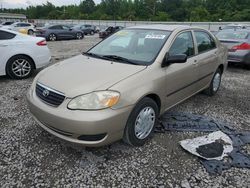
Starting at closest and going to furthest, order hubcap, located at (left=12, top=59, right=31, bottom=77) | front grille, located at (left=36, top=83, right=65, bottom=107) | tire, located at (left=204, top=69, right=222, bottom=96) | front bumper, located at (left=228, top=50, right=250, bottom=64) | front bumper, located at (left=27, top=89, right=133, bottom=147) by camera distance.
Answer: front bumper, located at (left=27, top=89, right=133, bottom=147)
front grille, located at (left=36, top=83, right=65, bottom=107)
tire, located at (left=204, top=69, right=222, bottom=96)
hubcap, located at (left=12, top=59, right=31, bottom=77)
front bumper, located at (left=228, top=50, right=250, bottom=64)

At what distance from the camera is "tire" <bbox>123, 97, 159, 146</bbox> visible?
2.87m

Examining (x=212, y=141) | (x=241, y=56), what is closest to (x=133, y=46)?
(x=212, y=141)

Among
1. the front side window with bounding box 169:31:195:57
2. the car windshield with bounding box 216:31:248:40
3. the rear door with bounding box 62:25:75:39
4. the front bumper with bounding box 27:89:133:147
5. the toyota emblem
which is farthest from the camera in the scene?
the rear door with bounding box 62:25:75:39

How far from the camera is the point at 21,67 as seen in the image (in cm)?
602

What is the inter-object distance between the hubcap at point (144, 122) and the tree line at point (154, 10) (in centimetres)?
5021

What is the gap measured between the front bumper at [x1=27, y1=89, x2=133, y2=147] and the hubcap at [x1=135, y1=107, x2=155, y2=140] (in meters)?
0.31

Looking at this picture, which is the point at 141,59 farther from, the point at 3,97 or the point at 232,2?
the point at 232,2

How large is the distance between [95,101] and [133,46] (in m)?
1.42

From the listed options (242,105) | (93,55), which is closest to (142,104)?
(93,55)

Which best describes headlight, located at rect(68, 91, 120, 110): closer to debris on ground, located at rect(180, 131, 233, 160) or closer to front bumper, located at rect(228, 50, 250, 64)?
debris on ground, located at rect(180, 131, 233, 160)

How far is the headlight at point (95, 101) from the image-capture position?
2.57 metres

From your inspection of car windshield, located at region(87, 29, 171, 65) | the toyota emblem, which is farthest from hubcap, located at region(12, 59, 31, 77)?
the toyota emblem

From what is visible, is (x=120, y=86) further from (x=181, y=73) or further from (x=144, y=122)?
(x=181, y=73)

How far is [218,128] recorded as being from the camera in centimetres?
372
